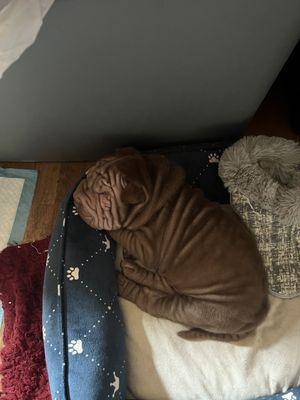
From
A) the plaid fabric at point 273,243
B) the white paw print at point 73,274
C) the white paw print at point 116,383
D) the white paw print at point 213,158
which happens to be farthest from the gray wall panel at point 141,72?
the white paw print at point 116,383

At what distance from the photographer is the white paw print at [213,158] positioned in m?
1.49

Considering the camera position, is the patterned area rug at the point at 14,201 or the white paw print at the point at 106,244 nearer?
the white paw print at the point at 106,244

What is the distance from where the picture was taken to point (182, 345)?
1315 mm

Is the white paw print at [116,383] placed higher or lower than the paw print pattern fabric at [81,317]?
lower

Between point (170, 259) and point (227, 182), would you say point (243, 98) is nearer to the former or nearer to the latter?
point (227, 182)

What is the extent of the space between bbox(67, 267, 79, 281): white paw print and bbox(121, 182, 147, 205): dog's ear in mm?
225

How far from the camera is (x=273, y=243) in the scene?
1.39 m

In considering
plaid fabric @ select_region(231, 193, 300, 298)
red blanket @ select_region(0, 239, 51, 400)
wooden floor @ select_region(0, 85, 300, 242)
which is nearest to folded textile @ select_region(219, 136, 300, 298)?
plaid fabric @ select_region(231, 193, 300, 298)

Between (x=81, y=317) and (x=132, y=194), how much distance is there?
336mm

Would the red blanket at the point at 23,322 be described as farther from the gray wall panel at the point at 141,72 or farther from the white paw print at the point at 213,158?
the white paw print at the point at 213,158

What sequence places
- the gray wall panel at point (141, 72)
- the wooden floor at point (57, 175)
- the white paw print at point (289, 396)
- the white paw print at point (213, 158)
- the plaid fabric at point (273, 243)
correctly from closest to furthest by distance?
1. the gray wall panel at point (141, 72)
2. the white paw print at point (289, 396)
3. the plaid fabric at point (273, 243)
4. the white paw print at point (213, 158)
5. the wooden floor at point (57, 175)

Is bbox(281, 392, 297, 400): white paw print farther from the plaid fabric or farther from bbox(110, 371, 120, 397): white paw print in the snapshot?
bbox(110, 371, 120, 397): white paw print

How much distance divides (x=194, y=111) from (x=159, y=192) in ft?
1.01

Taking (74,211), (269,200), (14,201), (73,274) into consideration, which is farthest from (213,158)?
(14,201)
